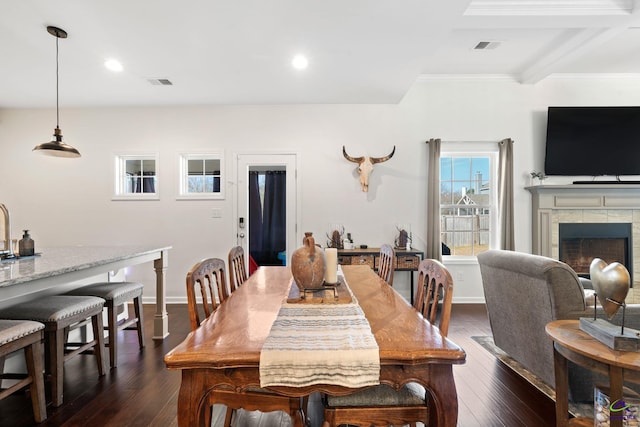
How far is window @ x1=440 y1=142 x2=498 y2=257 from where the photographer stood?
4.61 m

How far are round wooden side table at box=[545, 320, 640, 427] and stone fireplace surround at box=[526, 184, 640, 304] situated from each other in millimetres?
3129

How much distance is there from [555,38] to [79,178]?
6197mm

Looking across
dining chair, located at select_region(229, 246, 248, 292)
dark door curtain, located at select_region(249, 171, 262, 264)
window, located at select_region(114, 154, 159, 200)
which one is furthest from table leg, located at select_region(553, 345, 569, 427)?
window, located at select_region(114, 154, 159, 200)

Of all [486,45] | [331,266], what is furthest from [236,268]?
[486,45]

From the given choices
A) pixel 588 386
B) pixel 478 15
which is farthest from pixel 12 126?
pixel 588 386

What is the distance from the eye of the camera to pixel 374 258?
4012 millimetres

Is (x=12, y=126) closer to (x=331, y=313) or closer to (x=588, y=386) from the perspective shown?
(x=331, y=313)

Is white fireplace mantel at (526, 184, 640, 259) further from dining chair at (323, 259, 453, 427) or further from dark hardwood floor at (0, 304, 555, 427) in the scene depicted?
dining chair at (323, 259, 453, 427)

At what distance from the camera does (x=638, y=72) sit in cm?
436

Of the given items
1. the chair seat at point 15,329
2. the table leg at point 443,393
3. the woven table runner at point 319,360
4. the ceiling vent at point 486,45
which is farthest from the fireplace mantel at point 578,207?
the chair seat at point 15,329

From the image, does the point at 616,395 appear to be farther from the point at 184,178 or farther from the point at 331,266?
the point at 184,178

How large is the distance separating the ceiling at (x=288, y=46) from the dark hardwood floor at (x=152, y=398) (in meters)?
2.72

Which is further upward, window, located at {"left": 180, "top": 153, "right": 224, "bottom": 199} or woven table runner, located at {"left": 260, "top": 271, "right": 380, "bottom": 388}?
window, located at {"left": 180, "top": 153, "right": 224, "bottom": 199}

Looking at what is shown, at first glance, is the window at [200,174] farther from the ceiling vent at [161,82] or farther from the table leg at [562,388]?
the table leg at [562,388]
